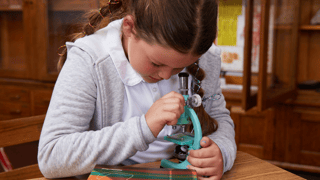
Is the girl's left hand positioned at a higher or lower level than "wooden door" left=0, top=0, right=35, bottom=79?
lower

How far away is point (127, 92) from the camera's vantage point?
3.05 feet

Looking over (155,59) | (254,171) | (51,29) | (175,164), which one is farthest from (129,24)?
(51,29)

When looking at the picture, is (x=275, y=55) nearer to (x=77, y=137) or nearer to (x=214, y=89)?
(x=214, y=89)

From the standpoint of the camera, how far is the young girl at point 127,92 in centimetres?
72

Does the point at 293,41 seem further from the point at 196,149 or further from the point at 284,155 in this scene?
the point at 196,149

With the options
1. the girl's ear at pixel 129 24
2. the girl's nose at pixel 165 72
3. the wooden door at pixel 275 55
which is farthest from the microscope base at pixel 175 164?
the wooden door at pixel 275 55

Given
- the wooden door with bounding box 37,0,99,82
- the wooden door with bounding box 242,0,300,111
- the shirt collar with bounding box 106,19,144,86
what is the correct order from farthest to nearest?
1. the wooden door with bounding box 37,0,99,82
2. the wooden door with bounding box 242,0,300,111
3. the shirt collar with bounding box 106,19,144,86

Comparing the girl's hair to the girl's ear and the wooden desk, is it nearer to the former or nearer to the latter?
the girl's ear

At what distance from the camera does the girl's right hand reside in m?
0.72

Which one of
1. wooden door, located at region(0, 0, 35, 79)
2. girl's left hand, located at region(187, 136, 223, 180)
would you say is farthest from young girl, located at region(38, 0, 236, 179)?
wooden door, located at region(0, 0, 35, 79)

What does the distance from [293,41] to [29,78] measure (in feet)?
7.18

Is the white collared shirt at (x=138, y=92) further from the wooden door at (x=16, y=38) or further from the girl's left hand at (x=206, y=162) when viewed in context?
the wooden door at (x=16, y=38)

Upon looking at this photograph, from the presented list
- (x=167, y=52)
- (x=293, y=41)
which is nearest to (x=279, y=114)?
(x=293, y=41)

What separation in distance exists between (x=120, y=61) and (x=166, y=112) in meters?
0.25
